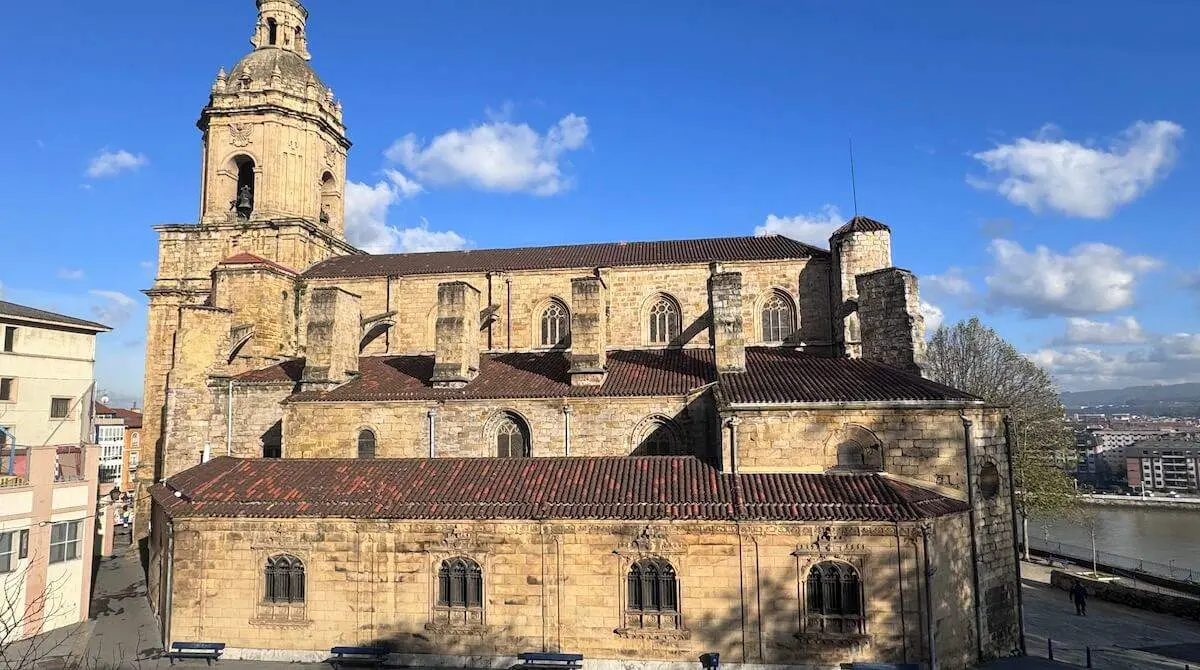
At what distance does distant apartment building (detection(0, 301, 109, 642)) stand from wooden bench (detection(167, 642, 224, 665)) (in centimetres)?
307

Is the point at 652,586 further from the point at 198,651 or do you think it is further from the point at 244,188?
the point at 244,188

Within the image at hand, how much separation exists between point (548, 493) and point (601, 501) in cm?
128

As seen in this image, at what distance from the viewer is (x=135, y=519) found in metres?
25.6

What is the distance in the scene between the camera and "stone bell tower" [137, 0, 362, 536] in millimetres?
25375

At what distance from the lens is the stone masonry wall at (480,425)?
59.9 ft

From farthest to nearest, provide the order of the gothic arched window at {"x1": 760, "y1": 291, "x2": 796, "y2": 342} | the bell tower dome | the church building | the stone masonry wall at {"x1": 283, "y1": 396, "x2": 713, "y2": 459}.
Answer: the bell tower dome, the gothic arched window at {"x1": 760, "y1": 291, "x2": 796, "y2": 342}, the stone masonry wall at {"x1": 283, "y1": 396, "x2": 713, "y2": 459}, the church building

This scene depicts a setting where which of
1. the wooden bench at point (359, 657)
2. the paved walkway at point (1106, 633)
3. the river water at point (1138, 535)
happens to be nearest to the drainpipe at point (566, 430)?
the wooden bench at point (359, 657)

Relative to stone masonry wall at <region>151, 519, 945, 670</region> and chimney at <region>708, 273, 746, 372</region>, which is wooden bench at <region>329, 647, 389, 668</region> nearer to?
stone masonry wall at <region>151, 519, 945, 670</region>

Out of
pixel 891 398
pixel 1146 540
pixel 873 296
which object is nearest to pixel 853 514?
pixel 891 398

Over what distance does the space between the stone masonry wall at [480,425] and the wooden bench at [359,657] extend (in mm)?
6019

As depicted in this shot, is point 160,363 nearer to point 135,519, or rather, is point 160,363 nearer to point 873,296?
point 135,519

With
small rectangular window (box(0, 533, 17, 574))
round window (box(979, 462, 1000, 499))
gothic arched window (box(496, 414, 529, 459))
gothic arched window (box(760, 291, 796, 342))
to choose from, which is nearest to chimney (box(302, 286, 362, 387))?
gothic arched window (box(496, 414, 529, 459))

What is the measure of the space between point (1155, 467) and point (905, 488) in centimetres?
12067

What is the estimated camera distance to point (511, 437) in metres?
19.2
